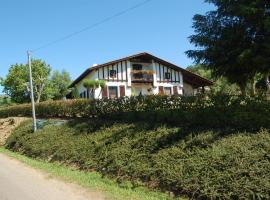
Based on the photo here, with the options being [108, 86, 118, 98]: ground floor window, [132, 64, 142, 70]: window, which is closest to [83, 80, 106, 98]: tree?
[108, 86, 118, 98]: ground floor window

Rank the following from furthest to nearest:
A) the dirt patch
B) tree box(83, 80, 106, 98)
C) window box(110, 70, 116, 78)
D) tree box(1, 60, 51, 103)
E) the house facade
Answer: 1. tree box(1, 60, 51, 103)
2. window box(110, 70, 116, 78)
3. the house facade
4. tree box(83, 80, 106, 98)
5. the dirt patch

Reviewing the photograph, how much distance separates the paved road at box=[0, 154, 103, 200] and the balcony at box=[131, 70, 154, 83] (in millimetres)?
27840

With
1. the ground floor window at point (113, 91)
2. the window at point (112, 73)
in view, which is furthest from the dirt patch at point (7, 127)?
the window at point (112, 73)

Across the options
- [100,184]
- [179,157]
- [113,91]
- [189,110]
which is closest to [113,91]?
[113,91]

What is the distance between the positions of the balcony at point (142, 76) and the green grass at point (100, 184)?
88.1ft

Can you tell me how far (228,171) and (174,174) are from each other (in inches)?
63.5

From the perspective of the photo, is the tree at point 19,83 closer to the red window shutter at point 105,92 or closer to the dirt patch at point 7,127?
the red window shutter at point 105,92

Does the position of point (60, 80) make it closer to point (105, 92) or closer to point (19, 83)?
point (19, 83)

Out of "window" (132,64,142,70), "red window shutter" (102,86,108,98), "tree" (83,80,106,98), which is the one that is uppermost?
"window" (132,64,142,70)

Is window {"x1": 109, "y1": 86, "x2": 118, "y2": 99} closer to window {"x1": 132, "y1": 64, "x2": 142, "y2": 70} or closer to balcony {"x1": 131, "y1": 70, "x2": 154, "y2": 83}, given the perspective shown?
balcony {"x1": 131, "y1": 70, "x2": 154, "y2": 83}

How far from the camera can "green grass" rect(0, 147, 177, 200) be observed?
10.0 metres

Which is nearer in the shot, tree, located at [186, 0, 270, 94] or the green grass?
the green grass

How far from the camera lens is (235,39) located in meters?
17.5

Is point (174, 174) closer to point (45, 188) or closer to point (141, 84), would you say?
point (45, 188)
